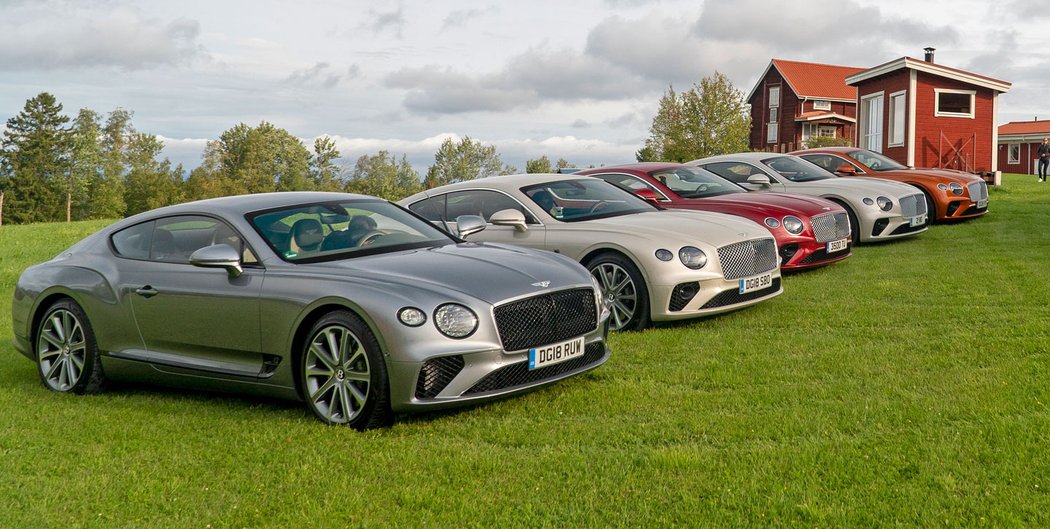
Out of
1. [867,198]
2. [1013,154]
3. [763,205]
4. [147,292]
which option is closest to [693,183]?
[763,205]

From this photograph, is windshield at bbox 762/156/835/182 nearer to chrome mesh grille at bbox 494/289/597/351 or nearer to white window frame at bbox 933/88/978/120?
chrome mesh grille at bbox 494/289/597/351

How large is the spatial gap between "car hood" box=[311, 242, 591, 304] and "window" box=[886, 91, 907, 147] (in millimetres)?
28555

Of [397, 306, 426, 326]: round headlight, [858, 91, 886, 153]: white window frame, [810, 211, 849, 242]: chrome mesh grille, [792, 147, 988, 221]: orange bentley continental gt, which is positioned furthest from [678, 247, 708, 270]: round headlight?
[858, 91, 886, 153]: white window frame

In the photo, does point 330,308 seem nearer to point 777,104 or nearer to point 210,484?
point 210,484

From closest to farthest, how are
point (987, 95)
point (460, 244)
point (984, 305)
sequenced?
point (460, 244) → point (984, 305) → point (987, 95)

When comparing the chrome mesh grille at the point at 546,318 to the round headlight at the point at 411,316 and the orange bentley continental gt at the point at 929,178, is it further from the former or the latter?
the orange bentley continental gt at the point at 929,178

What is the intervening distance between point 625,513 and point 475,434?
1601mm

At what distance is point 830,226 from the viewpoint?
41.0ft

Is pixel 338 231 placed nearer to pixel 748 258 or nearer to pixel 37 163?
pixel 748 258

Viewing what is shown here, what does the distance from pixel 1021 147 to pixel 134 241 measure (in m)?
65.6

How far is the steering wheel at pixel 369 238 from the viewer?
6.93 meters

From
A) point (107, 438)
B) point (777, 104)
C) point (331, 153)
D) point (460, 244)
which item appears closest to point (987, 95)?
point (777, 104)

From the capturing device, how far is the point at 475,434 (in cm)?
575

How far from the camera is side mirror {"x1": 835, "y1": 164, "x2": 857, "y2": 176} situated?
58.6ft
